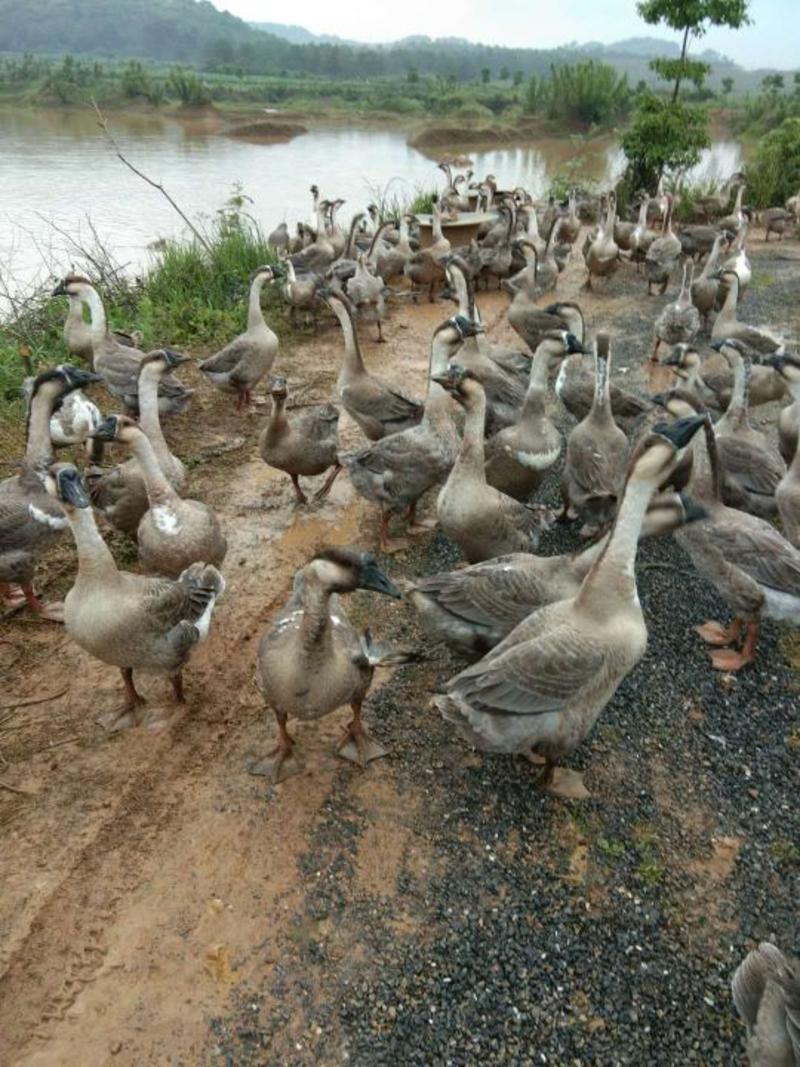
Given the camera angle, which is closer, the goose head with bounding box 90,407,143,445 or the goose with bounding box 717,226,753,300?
the goose head with bounding box 90,407,143,445

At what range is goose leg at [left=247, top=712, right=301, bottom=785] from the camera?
490 centimetres

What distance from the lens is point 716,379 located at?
30.3 ft

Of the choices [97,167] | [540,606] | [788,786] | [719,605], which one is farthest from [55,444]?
[97,167]

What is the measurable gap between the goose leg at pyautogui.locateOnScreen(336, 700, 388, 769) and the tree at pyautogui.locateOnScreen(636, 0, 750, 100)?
2375cm

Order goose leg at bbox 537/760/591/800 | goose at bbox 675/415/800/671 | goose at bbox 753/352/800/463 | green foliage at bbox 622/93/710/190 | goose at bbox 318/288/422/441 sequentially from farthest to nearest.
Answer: green foliage at bbox 622/93/710/190
goose at bbox 318/288/422/441
goose at bbox 753/352/800/463
goose at bbox 675/415/800/671
goose leg at bbox 537/760/591/800

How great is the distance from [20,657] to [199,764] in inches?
80.7

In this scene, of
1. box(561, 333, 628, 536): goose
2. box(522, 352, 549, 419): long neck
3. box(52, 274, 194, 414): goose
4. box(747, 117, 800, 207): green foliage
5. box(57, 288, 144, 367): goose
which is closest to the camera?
box(561, 333, 628, 536): goose

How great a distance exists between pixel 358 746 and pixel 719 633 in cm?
322

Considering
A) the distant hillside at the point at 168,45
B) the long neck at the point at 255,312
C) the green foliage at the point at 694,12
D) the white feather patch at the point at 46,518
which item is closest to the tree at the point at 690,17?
the green foliage at the point at 694,12

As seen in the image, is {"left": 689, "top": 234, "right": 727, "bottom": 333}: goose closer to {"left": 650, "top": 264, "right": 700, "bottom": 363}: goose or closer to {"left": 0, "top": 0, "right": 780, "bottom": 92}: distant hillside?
{"left": 650, "top": 264, "right": 700, "bottom": 363}: goose

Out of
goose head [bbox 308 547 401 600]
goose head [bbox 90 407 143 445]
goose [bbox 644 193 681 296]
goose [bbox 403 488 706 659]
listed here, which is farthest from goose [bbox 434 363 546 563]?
goose [bbox 644 193 681 296]

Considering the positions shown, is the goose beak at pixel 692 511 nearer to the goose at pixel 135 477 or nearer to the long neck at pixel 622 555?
the long neck at pixel 622 555

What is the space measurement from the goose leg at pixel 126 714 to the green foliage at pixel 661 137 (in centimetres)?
2244

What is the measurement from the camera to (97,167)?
28484mm
